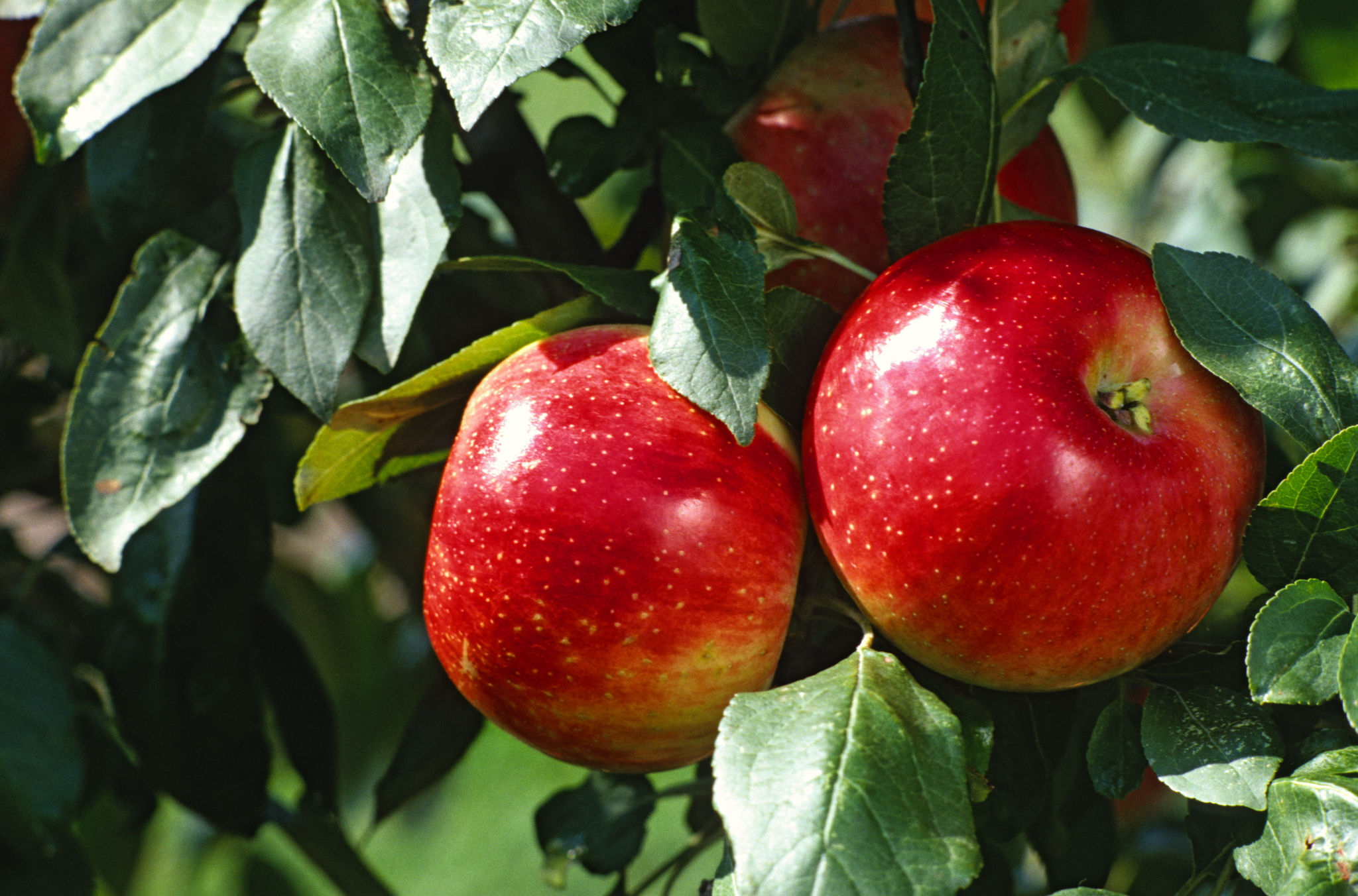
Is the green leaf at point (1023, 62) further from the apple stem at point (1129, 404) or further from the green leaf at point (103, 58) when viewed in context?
the green leaf at point (103, 58)

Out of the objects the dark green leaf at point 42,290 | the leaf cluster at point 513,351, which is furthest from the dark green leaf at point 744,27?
the dark green leaf at point 42,290

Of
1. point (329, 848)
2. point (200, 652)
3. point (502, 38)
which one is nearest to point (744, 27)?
point (502, 38)

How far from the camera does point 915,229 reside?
1.54 ft

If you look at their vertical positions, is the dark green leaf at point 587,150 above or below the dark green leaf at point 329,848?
above

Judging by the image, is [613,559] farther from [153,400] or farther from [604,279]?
[153,400]

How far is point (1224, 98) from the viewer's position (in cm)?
48

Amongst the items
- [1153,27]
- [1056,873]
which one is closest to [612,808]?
[1056,873]

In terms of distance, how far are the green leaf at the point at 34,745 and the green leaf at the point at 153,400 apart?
190 millimetres

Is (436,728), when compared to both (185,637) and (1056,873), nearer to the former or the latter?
(185,637)

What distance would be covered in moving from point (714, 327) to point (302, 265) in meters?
0.22

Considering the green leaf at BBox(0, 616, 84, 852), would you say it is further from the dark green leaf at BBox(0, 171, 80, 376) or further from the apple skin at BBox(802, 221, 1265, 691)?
the apple skin at BBox(802, 221, 1265, 691)

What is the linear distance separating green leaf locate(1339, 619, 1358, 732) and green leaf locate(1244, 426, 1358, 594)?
0.12 feet

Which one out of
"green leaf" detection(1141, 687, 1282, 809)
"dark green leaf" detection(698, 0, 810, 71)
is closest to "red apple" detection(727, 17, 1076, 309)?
"dark green leaf" detection(698, 0, 810, 71)

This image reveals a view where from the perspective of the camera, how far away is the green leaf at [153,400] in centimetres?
54
